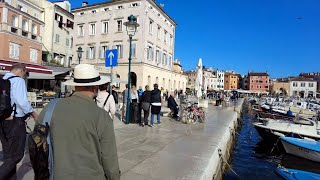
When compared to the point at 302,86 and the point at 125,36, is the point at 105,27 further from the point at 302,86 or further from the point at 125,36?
the point at 302,86

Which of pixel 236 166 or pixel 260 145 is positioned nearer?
pixel 236 166

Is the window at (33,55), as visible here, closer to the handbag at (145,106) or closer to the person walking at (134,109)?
the person walking at (134,109)

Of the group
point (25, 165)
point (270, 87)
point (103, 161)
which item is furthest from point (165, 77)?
point (270, 87)

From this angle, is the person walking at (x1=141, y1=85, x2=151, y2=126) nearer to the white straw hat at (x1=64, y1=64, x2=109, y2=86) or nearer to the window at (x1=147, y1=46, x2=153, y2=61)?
the white straw hat at (x1=64, y1=64, x2=109, y2=86)

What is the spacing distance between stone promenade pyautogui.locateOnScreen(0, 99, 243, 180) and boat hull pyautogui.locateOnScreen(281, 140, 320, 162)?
380cm

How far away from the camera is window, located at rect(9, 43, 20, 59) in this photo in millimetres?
30297

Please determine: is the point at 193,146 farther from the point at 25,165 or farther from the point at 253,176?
the point at 25,165

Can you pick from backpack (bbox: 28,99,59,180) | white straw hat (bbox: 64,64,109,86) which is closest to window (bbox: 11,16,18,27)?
white straw hat (bbox: 64,64,109,86)

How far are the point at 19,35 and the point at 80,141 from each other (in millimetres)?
33186

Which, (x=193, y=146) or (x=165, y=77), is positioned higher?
(x=165, y=77)

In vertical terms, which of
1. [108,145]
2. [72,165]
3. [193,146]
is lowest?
[193,146]

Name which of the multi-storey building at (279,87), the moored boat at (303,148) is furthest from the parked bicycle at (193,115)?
the multi-storey building at (279,87)

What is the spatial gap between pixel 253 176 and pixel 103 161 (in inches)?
340

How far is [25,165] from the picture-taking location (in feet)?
18.1
